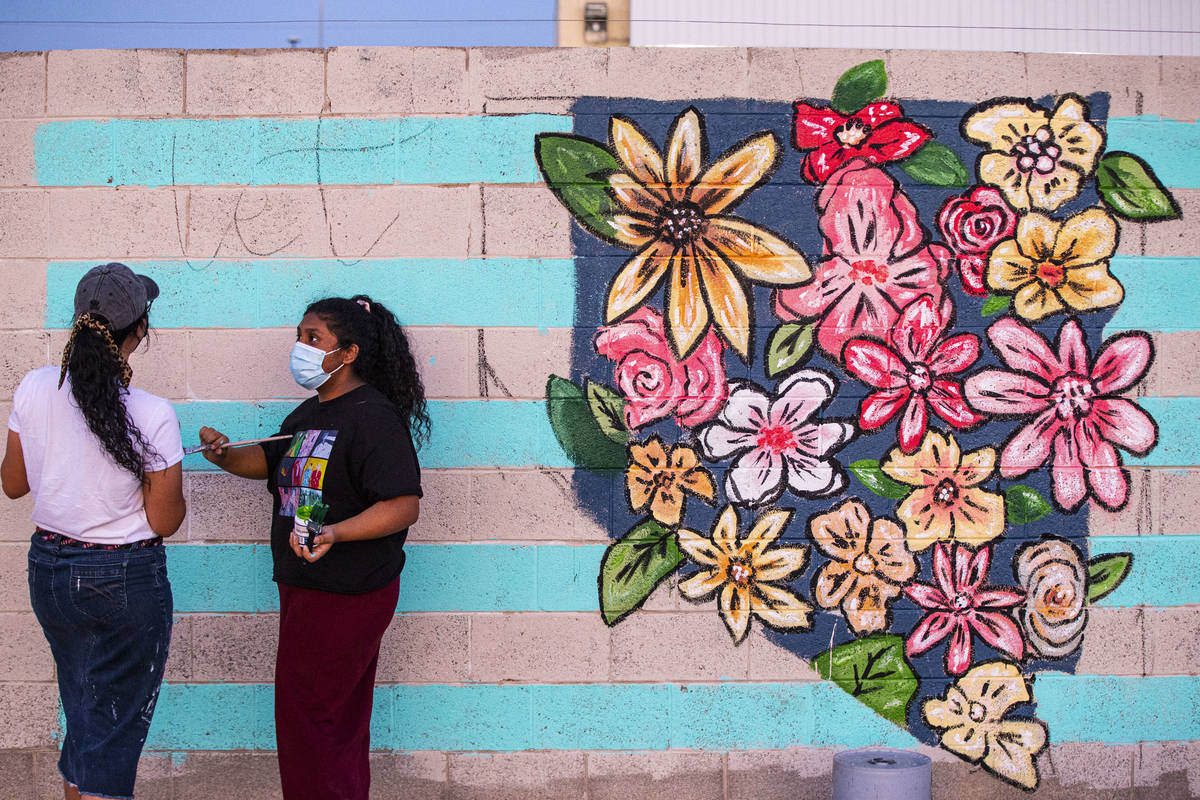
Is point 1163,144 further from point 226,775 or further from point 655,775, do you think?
point 226,775

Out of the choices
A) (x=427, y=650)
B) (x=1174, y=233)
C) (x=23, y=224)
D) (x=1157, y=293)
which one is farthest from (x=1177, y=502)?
(x=23, y=224)

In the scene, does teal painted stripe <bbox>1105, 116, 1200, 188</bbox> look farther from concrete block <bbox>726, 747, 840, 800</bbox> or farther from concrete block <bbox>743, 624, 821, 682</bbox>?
concrete block <bbox>726, 747, 840, 800</bbox>

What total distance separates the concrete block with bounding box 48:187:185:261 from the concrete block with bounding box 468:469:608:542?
127 centimetres

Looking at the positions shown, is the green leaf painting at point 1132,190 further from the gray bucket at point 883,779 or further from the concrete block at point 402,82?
the concrete block at point 402,82

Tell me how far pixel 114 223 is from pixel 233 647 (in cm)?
142

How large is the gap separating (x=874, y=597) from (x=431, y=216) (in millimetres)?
1880

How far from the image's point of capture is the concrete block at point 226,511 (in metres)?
3.34

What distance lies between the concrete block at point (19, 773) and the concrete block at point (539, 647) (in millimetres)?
1453

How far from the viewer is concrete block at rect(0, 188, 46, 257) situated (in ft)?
10.9

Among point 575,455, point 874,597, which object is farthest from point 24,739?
point 874,597

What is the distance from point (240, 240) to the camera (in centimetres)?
333

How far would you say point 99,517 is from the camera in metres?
2.55

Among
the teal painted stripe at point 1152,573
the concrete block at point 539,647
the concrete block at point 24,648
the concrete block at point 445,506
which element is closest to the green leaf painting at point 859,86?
the teal painted stripe at point 1152,573

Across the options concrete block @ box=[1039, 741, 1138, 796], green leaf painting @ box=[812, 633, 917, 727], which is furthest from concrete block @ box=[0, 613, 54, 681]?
concrete block @ box=[1039, 741, 1138, 796]
